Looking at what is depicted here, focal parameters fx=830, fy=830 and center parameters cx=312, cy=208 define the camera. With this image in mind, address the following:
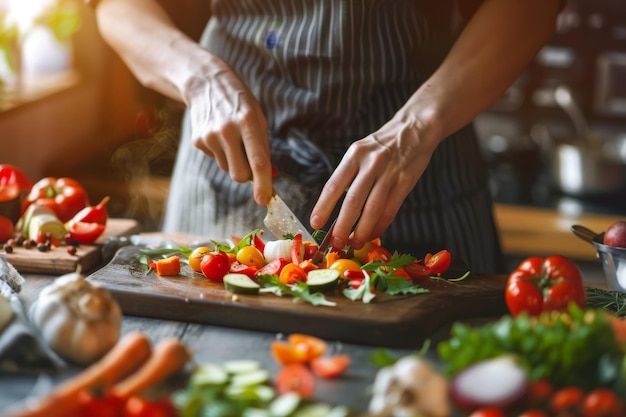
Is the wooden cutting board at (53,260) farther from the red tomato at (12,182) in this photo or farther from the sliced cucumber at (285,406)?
the sliced cucumber at (285,406)

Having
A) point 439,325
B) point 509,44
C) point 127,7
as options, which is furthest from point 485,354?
point 127,7

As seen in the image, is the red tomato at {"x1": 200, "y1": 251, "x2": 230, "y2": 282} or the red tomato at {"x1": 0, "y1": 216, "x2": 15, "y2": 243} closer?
the red tomato at {"x1": 200, "y1": 251, "x2": 230, "y2": 282}

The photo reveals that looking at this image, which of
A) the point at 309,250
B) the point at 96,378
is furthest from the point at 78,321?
the point at 309,250

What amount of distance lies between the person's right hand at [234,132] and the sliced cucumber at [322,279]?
0.25 metres

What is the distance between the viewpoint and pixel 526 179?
4.00 m

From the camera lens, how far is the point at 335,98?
231cm

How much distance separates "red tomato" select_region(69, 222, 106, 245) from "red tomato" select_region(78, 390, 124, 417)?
0.99 m

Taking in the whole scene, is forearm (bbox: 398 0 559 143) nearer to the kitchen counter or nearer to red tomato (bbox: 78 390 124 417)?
red tomato (bbox: 78 390 124 417)

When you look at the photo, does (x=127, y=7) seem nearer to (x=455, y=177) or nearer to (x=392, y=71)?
(x=392, y=71)

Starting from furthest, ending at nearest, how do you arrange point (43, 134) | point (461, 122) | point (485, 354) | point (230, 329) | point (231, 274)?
point (43, 134) < point (461, 122) < point (231, 274) < point (230, 329) < point (485, 354)

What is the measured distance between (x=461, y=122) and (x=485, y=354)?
94cm

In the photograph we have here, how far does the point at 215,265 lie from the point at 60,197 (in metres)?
0.71

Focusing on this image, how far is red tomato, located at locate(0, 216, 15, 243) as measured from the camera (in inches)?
84.4

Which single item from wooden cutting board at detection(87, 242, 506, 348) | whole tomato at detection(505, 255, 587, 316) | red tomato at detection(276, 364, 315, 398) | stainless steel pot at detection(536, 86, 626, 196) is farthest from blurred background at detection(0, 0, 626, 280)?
red tomato at detection(276, 364, 315, 398)
